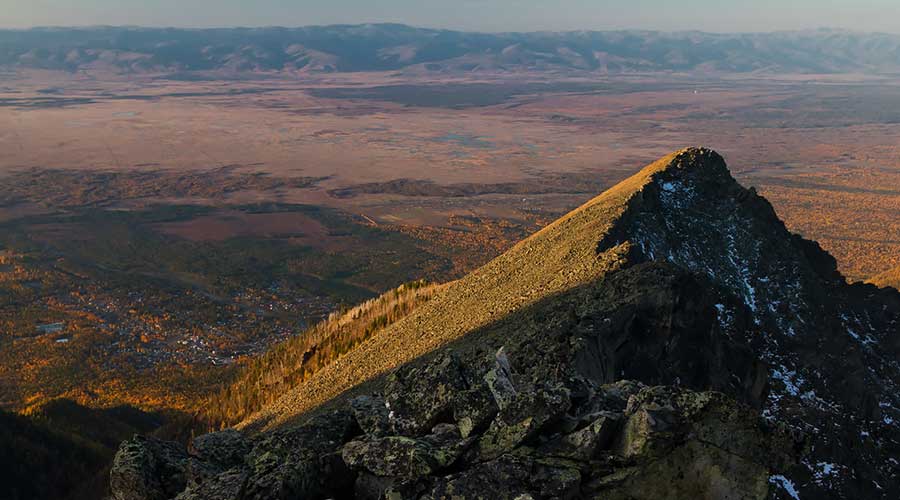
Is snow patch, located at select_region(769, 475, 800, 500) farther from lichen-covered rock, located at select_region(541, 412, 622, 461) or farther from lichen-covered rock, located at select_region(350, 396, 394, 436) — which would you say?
lichen-covered rock, located at select_region(350, 396, 394, 436)

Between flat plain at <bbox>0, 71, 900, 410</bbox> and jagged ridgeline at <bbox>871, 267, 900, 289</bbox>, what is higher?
jagged ridgeline at <bbox>871, 267, 900, 289</bbox>

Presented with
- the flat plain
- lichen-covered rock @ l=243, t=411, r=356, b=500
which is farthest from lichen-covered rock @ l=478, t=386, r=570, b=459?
the flat plain

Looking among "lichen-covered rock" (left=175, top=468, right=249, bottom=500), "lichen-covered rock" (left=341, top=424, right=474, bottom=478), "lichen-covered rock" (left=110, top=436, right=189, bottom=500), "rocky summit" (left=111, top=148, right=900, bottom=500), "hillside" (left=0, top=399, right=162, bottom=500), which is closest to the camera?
"lichen-covered rock" (left=341, top=424, right=474, bottom=478)

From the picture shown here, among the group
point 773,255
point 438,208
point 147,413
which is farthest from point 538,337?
point 438,208

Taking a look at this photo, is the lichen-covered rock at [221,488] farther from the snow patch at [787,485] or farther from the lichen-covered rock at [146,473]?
the snow patch at [787,485]

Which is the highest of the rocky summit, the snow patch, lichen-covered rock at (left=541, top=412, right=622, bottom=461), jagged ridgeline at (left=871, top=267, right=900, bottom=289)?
lichen-covered rock at (left=541, top=412, right=622, bottom=461)

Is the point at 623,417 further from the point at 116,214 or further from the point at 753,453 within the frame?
the point at 116,214
